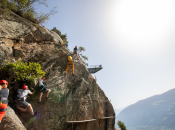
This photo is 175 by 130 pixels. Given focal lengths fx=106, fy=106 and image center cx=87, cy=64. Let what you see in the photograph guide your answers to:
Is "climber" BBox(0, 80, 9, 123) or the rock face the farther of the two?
the rock face

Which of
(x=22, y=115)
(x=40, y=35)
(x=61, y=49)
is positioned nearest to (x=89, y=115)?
(x=22, y=115)

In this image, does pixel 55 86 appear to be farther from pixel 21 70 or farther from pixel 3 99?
pixel 3 99

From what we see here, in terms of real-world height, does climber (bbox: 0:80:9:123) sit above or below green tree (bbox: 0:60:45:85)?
below

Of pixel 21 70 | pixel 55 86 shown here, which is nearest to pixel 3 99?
pixel 21 70

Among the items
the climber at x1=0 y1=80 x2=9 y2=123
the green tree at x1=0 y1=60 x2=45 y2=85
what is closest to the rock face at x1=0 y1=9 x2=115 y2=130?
the green tree at x1=0 y1=60 x2=45 y2=85

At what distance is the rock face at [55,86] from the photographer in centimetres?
834

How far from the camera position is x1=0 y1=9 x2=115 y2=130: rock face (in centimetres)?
834

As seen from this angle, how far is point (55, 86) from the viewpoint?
9.62 meters

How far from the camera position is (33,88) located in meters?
9.11

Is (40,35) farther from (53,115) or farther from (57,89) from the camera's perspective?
(53,115)

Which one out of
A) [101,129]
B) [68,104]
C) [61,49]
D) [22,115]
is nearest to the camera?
[22,115]

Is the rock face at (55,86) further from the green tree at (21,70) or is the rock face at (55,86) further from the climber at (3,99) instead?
the climber at (3,99)

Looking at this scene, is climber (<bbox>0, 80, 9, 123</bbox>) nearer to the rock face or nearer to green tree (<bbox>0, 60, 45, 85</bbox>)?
green tree (<bbox>0, 60, 45, 85</bbox>)

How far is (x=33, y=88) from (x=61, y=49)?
6.07m
